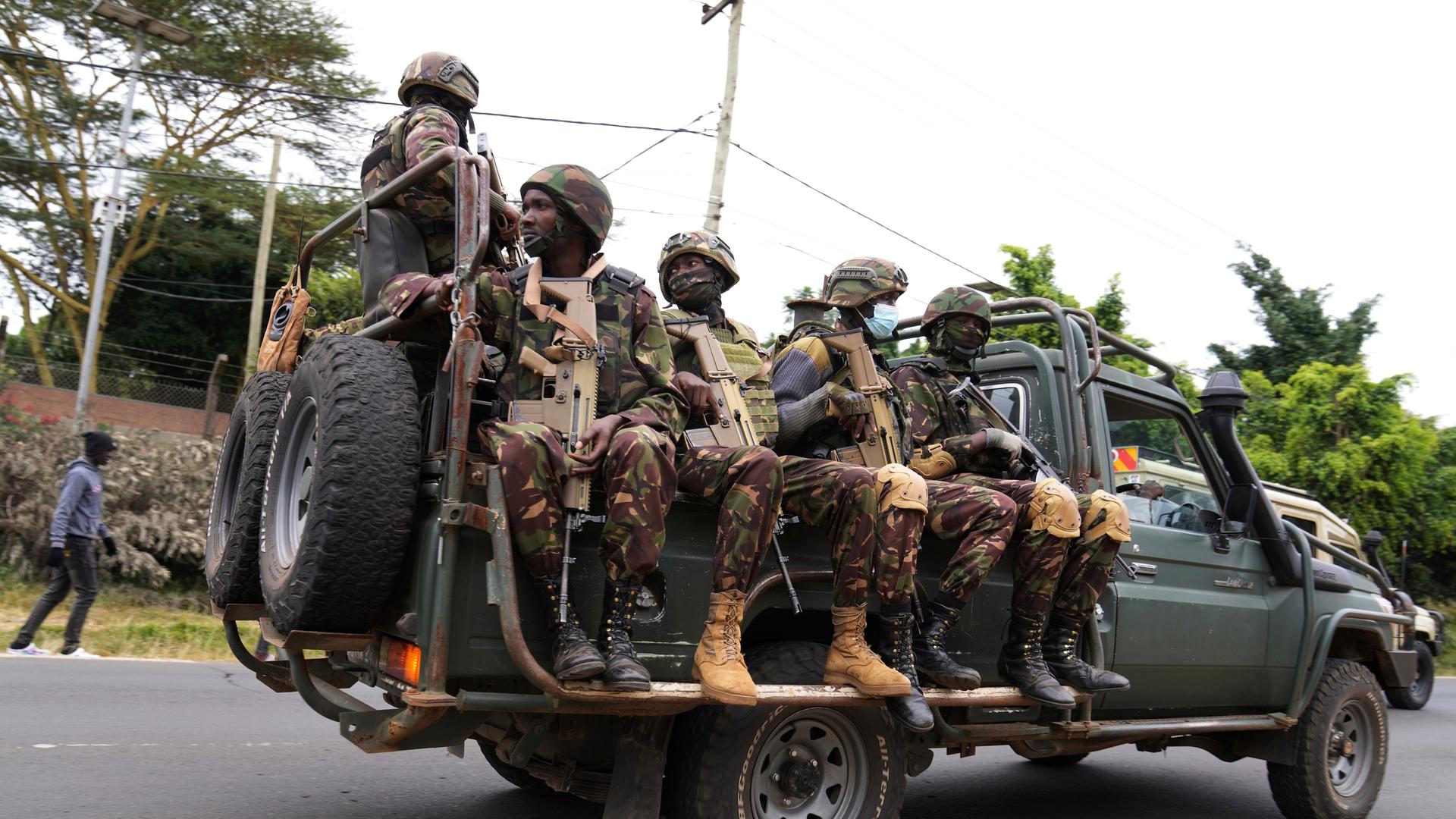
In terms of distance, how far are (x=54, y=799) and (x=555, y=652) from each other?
248cm

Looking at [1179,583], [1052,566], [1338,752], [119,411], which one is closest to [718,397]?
[1052,566]

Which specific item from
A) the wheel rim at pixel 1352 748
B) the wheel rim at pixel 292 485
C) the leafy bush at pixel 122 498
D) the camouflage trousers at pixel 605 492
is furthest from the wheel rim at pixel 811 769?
the leafy bush at pixel 122 498

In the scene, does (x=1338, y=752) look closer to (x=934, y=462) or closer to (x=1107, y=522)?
(x=1107, y=522)

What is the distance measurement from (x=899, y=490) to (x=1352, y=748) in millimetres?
3661

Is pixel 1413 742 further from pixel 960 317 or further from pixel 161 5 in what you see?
pixel 161 5

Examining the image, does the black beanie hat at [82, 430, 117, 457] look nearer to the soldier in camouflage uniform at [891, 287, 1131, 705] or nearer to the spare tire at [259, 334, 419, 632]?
the spare tire at [259, 334, 419, 632]

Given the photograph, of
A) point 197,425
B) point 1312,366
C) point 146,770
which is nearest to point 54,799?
point 146,770

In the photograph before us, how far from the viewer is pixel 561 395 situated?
138 inches

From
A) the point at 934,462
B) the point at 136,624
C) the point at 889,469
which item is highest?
the point at 934,462

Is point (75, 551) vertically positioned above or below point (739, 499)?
below

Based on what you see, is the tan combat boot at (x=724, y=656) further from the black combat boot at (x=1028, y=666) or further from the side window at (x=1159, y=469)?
the side window at (x=1159, y=469)

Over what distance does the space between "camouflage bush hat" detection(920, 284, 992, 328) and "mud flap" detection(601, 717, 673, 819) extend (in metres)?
2.30

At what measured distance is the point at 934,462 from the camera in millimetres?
4809

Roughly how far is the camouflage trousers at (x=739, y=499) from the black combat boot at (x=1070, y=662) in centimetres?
157
